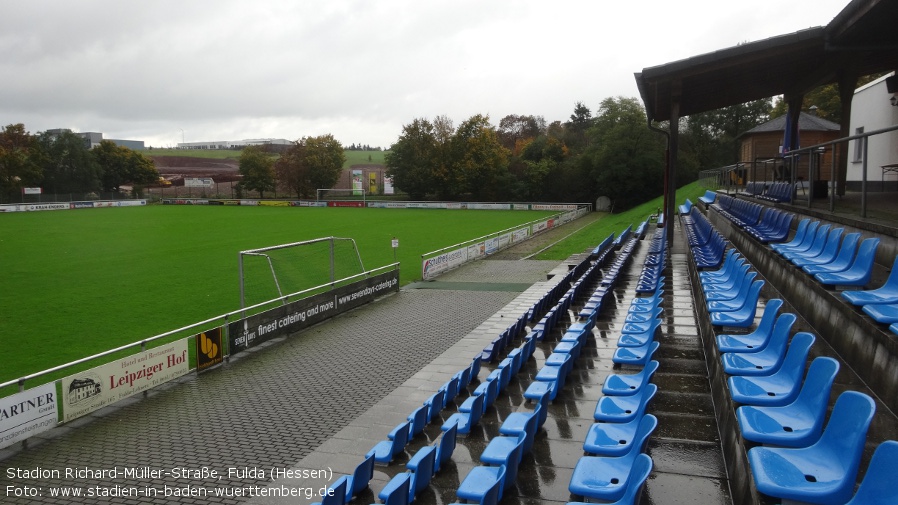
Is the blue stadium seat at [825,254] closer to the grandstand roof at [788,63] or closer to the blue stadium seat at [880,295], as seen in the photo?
the blue stadium seat at [880,295]

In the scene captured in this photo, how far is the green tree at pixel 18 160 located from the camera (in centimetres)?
7225

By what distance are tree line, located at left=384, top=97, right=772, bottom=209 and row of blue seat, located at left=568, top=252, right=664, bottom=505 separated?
56136 millimetres

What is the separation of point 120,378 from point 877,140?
59.0ft

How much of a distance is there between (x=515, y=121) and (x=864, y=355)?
4069 inches

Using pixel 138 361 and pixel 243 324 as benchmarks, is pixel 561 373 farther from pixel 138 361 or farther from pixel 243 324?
pixel 243 324

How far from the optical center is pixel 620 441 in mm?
5082

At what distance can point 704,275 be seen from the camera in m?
10.1

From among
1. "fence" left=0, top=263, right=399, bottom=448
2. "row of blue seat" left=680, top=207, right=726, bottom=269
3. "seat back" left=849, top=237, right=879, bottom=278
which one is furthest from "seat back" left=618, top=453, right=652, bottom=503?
"fence" left=0, top=263, right=399, bottom=448

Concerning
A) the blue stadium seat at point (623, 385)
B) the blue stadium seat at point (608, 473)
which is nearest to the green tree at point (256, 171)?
the blue stadium seat at point (623, 385)

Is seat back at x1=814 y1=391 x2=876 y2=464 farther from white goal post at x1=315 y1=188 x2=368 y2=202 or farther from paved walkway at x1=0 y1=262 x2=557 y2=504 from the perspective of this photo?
white goal post at x1=315 y1=188 x2=368 y2=202

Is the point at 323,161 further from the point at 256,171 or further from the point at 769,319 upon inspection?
the point at 769,319

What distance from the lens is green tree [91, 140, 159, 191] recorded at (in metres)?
89.0

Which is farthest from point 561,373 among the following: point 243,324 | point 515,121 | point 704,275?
point 515,121

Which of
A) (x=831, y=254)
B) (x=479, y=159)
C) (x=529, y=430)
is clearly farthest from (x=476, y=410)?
(x=479, y=159)
